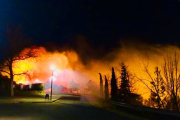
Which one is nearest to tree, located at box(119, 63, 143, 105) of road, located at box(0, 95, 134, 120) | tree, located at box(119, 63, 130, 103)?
tree, located at box(119, 63, 130, 103)

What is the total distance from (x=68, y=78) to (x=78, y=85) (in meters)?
4.33

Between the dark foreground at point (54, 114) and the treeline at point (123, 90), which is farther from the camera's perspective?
the treeline at point (123, 90)

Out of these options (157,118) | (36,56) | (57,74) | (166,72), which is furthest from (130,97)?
(57,74)

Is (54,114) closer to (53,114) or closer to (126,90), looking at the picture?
(53,114)

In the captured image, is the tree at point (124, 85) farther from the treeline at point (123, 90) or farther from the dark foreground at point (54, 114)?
the dark foreground at point (54, 114)

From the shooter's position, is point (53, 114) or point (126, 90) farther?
point (126, 90)

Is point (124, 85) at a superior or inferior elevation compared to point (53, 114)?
superior

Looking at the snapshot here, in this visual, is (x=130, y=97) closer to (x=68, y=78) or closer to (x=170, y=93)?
(x=170, y=93)

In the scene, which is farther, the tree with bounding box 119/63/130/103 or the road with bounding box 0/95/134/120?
the tree with bounding box 119/63/130/103

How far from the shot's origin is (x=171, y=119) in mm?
12078

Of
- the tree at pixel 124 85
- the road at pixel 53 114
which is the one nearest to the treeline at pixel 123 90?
the tree at pixel 124 85

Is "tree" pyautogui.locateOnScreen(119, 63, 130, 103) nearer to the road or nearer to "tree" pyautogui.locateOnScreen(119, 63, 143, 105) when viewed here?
"tree" pyautogui.locateOnScreen(119, 63, 143, 105)

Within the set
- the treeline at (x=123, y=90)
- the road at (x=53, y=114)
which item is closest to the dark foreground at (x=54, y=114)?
the road at (x=53, y=114)

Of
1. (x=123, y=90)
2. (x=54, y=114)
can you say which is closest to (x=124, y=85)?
(x=123, y=90)
